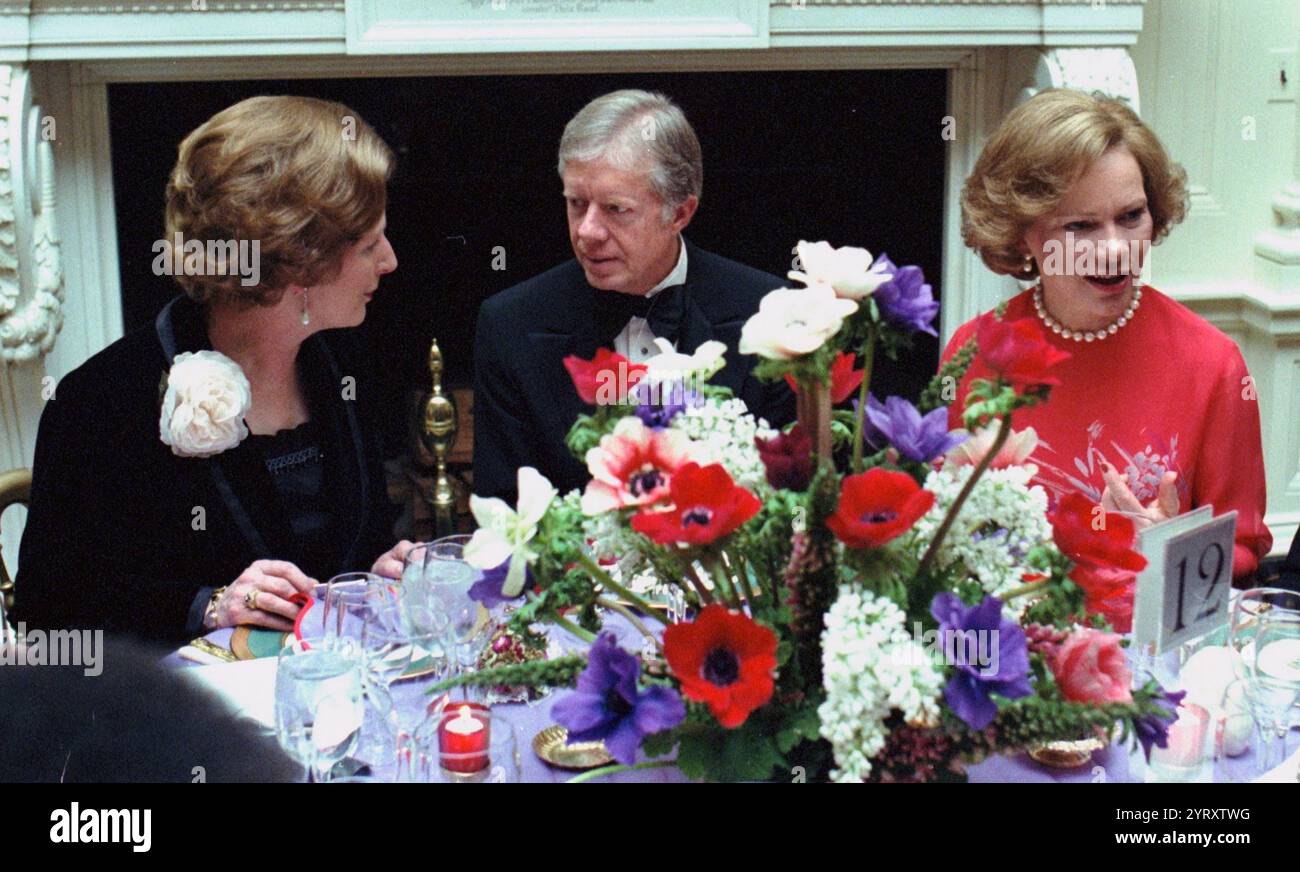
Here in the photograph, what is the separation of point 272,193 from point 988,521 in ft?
4.29

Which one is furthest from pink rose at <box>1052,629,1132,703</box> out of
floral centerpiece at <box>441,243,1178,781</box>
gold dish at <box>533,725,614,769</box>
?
gold dish at <box>533,725,614,769</box>

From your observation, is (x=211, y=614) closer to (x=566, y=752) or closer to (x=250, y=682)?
(x=250, y=682)

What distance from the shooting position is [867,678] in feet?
3.66

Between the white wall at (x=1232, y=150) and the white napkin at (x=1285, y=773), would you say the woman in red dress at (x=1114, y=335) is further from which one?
the white wall at (x=1232, y=150)

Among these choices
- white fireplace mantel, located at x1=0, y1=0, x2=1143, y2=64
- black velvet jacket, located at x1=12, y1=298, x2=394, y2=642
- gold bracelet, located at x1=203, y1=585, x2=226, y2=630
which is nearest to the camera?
gold bracelet, located at x1=203, y1=585, x2=226, y2=630

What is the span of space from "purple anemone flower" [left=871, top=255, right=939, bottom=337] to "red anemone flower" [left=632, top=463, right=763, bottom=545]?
0.21 metres

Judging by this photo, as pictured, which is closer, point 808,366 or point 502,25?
point 808,366

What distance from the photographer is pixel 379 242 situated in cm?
236

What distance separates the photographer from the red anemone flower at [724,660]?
3.72ft

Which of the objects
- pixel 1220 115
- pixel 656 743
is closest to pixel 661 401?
pixel 656 743

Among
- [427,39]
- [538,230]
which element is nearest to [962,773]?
[427,39]

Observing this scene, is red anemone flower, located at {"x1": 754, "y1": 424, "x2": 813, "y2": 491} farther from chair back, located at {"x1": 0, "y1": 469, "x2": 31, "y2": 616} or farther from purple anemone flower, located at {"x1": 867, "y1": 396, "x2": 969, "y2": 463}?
chair back, located at {"x1": 0, "y1": 469, "x2": 31, "y2": 616}

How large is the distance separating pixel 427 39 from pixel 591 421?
230 centimetres

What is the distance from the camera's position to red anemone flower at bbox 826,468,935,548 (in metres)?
1.11
